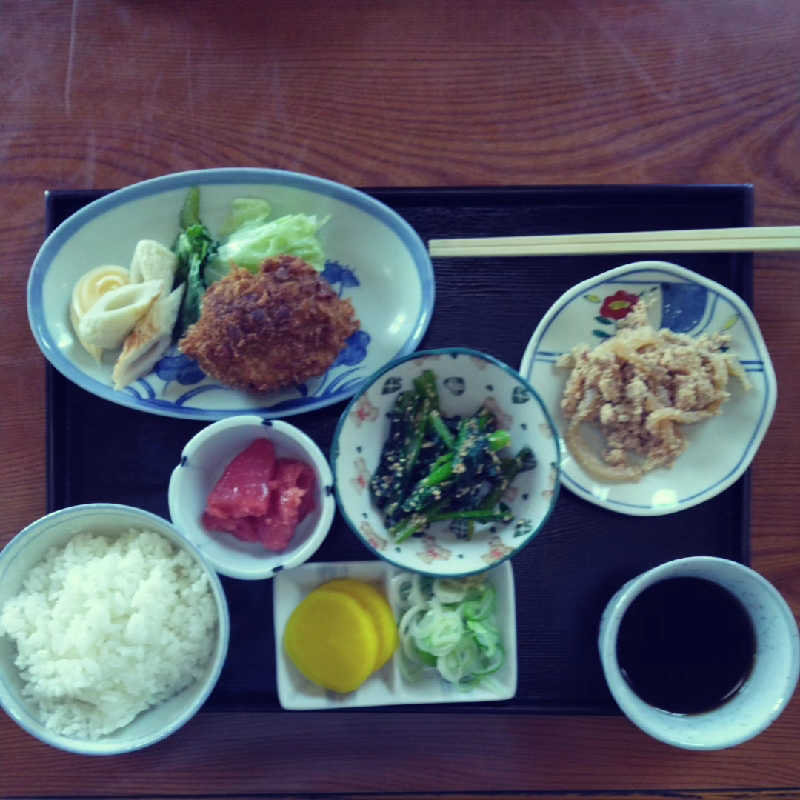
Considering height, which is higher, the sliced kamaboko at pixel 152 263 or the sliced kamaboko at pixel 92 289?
the sliced kamaboko at pixel 152 263

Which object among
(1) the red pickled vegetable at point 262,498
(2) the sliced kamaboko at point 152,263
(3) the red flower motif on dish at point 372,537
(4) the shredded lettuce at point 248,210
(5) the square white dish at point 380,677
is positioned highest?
(4) the shredded lettuce at point 248,210

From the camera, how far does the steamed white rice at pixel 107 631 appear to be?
129cm

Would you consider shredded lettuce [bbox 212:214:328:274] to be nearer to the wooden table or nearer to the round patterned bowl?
the wooden table

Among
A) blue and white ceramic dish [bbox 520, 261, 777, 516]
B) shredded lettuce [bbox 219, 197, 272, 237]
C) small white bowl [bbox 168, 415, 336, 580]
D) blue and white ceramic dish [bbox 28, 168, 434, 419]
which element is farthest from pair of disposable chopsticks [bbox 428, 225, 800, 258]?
small white bowl [bbox 168, 415, 336, 580]

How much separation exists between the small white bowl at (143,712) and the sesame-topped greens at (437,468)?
16.0 inches

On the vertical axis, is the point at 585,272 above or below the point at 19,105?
below

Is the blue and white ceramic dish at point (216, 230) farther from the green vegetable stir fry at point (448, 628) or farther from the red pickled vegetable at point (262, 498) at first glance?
the green vegetable stir fry at point (448, 628)

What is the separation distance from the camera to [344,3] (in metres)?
1.70

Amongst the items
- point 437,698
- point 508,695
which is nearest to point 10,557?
point 437,698

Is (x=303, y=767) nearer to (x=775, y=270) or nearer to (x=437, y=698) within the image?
(x=437, y=698)

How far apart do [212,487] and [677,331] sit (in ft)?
3.65

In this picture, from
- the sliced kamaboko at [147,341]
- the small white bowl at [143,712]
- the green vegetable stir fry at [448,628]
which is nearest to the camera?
the small white bowl at [143,712]

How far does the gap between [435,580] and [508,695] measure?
271 mm

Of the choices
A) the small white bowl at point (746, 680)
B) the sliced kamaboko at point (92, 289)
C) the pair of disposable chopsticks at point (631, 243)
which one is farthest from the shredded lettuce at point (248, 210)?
the small white bowl at point (746, 680)
